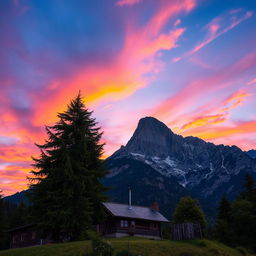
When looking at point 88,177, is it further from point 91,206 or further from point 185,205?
point 185,205

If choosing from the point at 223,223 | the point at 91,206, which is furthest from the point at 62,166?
the point at 223,223

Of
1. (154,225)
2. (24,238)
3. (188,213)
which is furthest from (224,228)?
(24,238)

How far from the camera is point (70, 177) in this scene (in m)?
38.0

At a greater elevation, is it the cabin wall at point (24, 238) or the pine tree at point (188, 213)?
the pine tree at point (188, 213)

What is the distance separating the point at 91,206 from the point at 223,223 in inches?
1112

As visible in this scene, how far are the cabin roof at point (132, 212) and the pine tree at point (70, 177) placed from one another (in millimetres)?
13558

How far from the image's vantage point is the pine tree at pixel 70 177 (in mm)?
37219

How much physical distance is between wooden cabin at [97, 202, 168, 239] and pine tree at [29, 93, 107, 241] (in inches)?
528

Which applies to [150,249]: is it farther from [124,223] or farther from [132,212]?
[132,212]

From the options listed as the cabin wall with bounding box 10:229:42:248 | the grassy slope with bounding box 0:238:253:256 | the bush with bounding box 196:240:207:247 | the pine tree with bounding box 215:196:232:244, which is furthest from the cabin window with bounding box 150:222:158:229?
the bush with bounding box 196:240:207:247

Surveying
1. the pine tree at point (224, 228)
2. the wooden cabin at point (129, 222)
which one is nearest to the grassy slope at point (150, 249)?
the pine tree at point (224, 228)

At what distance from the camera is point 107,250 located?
820 inches

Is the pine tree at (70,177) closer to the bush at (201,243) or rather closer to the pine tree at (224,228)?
the bush at (201,243)

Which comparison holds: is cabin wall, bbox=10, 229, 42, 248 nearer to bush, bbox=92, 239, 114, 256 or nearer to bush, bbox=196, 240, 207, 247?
bush, bbox=196, 240, 207, 247
